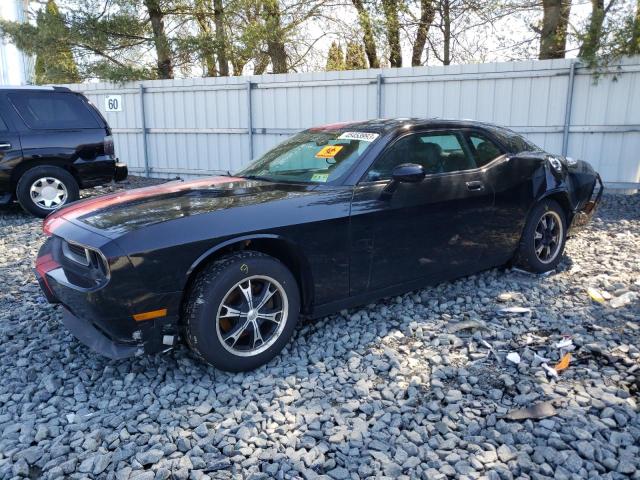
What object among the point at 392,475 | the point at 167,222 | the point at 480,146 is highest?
the point at 480,146

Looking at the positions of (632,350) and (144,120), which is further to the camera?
(144,120)

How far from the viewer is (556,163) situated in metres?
5.06

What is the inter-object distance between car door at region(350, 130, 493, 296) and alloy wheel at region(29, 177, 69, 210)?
569 centimetres

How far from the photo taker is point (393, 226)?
12.3 feet

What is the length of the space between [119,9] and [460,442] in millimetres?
15039

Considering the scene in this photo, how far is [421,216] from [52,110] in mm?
6168

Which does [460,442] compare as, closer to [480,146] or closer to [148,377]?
[148,377]

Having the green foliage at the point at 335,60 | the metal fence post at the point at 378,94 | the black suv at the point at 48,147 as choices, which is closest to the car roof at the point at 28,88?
the black suv at the point at 48,147

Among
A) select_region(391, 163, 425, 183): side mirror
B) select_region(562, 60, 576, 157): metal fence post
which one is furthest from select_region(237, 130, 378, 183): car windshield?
select_region(562, 60, 576, 157): metal fence post

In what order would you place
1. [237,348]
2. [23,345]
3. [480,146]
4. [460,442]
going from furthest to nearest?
[480,146]
[23,345]
[237,348]
[460,442]

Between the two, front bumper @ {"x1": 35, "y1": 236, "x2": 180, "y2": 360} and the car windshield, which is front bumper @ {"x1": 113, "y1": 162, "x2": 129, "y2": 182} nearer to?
the car windshield

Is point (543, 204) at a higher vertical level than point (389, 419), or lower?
higher

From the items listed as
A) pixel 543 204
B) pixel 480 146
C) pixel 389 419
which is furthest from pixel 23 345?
pixel 543 204

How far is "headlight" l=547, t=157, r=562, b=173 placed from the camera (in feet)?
16.4
